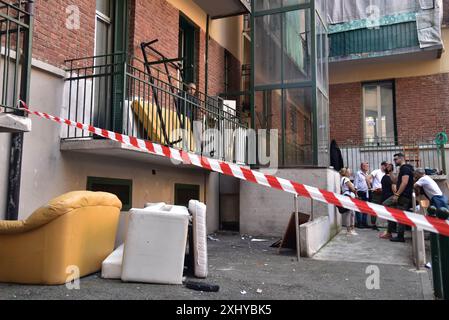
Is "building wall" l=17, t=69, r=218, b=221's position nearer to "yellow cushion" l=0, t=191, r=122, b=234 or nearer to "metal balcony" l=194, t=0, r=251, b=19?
"yellow cushion" l=0, t=191, r=122, b=234

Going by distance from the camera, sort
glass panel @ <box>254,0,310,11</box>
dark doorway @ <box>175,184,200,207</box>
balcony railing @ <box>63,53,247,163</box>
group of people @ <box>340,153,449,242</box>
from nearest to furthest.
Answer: balcony railing @ <box>63,53,247,163</box>, group of people @ <box>340,153,449,242</box>, dark doorway @ <box>175,184,200,207</box>, glass panel @ <box>254,0,310,11</box>

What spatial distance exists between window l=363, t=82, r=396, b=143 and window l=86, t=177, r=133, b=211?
34.1 feet

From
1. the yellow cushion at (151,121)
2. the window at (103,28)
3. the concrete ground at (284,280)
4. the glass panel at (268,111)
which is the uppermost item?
the window at (103,28)

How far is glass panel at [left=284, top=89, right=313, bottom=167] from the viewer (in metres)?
10.1

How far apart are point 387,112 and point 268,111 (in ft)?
21.8

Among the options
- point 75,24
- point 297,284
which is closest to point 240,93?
point 75,24

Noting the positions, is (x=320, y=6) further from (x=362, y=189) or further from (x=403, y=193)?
(x=403, y=193)

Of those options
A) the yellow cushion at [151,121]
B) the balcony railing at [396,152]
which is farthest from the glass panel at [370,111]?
the yellow cushion at [151,121]

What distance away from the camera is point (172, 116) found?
24.9 feet

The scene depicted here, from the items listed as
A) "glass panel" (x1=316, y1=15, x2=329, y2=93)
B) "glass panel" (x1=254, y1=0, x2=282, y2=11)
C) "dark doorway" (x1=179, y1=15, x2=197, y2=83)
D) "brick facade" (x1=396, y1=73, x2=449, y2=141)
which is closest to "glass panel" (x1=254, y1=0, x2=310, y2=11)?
"glass panel" (x1=254, y1=0, x2=282, y2=11)

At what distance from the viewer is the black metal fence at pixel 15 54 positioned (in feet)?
14.9

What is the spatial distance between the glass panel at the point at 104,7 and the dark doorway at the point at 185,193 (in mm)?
3638

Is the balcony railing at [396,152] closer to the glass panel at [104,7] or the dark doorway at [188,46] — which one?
the dark doorway at [188,46]

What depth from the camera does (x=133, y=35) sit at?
760 cm
